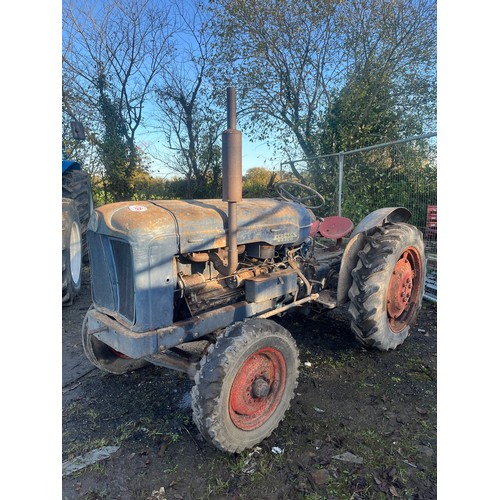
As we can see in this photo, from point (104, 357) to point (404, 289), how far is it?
2.52 meters

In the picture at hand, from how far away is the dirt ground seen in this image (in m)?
1.75

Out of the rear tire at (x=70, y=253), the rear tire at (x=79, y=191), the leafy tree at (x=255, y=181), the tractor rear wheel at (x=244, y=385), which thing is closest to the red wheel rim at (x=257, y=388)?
the tractor rear wheel at (x=244, y=385)

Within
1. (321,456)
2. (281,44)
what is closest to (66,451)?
(321,456)

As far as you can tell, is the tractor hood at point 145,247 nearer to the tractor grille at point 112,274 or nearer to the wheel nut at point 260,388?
the tractor grille at point 112,274

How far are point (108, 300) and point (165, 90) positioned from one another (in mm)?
9604

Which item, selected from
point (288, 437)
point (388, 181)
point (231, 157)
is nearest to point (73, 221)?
point (231, 157)

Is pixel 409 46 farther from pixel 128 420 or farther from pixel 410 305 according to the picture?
pixel 128 420

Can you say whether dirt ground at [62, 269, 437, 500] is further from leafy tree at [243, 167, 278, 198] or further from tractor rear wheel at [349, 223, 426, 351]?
leafy tree at [243, 167, 278, 198]

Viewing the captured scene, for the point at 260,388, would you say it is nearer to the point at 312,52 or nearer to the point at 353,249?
the point at 353,249

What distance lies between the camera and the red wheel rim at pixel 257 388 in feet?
6.49

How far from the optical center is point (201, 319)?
7.01 ft

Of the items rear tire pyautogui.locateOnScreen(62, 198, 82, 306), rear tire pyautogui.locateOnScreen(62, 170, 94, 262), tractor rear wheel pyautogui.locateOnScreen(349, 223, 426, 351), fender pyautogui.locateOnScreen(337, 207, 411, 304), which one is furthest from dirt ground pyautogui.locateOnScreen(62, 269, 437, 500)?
rear tire pyautogui.locateOnScreen(62, 170, 94, 262)

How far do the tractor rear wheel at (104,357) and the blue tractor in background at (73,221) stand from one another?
6.40 feet

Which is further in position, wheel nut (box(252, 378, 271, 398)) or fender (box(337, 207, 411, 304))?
fender (box(337, 207, 411, 304))
